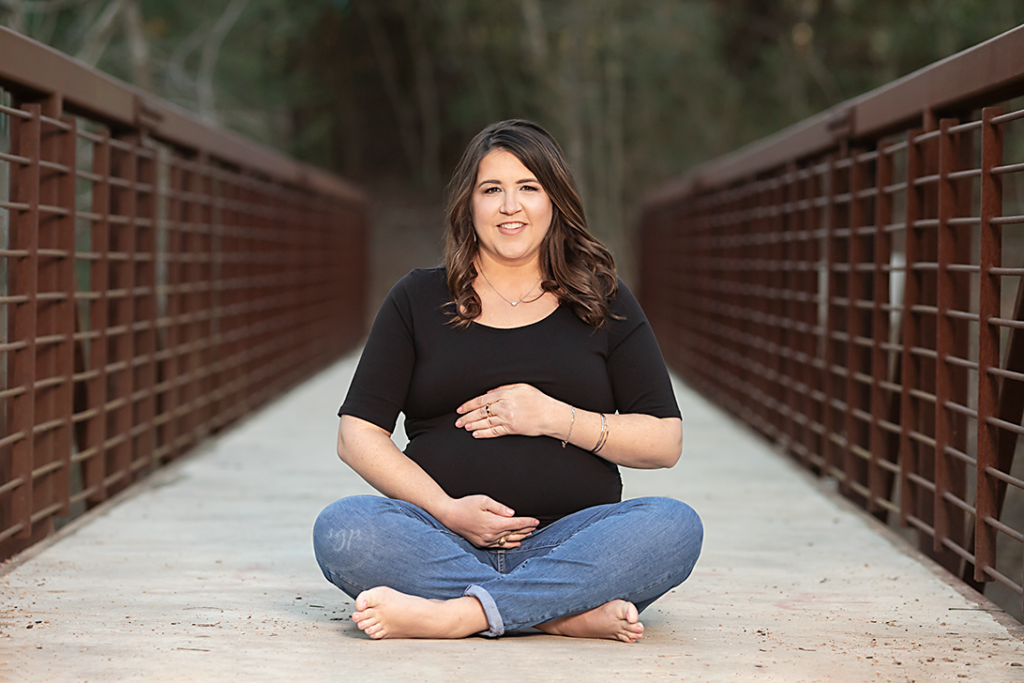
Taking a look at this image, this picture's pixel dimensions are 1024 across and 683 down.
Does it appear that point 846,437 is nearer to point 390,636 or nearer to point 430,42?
point 390,636

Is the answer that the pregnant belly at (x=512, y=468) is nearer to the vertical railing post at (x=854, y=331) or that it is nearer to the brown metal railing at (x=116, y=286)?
the brown metal railing at (x=116, y=286)

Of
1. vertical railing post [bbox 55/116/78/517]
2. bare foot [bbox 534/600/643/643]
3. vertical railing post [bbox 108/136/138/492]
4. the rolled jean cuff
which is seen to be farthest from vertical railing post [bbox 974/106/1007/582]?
vertical railing post [bbox 108/136/138/492]

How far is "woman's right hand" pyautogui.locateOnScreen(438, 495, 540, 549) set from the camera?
106 inches

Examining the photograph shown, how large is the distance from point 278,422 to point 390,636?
4777 millimetres

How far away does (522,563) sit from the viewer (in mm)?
2730

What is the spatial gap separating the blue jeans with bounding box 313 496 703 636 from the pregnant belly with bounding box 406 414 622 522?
0.13 metres

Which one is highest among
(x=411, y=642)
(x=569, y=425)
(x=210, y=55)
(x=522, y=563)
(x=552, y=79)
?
(x=552, y=79)

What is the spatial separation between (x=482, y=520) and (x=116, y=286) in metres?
2.86

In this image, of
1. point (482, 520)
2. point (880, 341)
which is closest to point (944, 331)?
point (880, 341)

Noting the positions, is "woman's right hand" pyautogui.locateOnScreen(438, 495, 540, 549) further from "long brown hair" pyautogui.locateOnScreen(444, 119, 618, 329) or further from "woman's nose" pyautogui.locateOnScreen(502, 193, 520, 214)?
"woman's nose" pyautogui.locateOnScreen(502, 193, 520, 214)

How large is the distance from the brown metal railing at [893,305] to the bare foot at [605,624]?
3.33 feet

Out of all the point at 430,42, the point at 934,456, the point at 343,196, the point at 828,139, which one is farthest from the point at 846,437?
the point at 430,42

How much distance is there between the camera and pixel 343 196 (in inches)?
506

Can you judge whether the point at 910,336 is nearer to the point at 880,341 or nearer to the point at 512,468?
the point at 880,341
